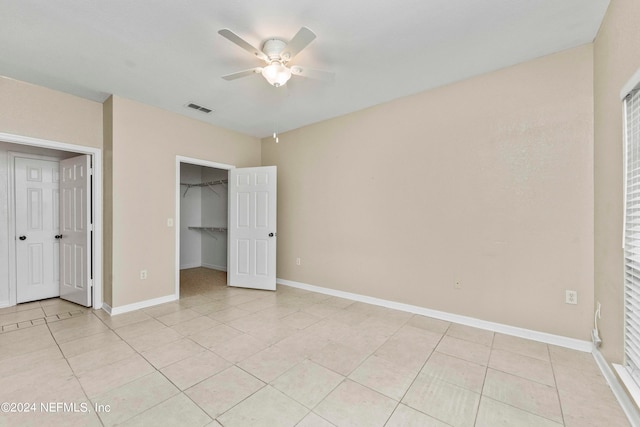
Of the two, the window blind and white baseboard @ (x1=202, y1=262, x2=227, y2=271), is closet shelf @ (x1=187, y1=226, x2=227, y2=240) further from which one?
the window blind

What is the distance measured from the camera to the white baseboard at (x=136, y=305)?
319 centimetres

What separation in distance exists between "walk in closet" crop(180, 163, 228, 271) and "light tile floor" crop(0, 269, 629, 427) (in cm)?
293

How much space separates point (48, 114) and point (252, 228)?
276 centimetres

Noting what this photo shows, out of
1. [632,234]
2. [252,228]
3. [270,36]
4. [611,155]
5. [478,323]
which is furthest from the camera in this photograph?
[252,228]

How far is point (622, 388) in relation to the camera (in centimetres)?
168

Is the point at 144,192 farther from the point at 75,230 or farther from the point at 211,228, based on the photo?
the point at 211,228

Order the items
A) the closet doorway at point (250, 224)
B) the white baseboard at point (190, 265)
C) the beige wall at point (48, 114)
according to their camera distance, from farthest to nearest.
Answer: the white baseboard at point (190, 265) < the closet doorway at point (250, 224) < the beige wall at point (48, 114)

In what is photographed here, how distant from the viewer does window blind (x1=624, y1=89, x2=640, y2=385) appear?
155 centimetres

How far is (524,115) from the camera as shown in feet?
8.41

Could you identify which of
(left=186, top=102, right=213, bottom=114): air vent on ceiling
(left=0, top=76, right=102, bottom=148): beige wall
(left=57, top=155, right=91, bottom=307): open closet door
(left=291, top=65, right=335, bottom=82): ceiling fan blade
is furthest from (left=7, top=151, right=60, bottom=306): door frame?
(left=291, top=65, right=335, bottom=82): ceiling fan blade

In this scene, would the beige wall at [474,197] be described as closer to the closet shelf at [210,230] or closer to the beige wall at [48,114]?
the closet shelf at [210,230]

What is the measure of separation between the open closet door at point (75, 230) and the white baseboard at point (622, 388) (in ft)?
16.6

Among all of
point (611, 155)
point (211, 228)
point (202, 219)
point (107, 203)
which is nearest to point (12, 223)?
point (107, 203)

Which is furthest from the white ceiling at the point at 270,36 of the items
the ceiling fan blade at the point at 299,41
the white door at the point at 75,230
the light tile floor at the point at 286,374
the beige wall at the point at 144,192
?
the light tile floor at the point at 286,374
